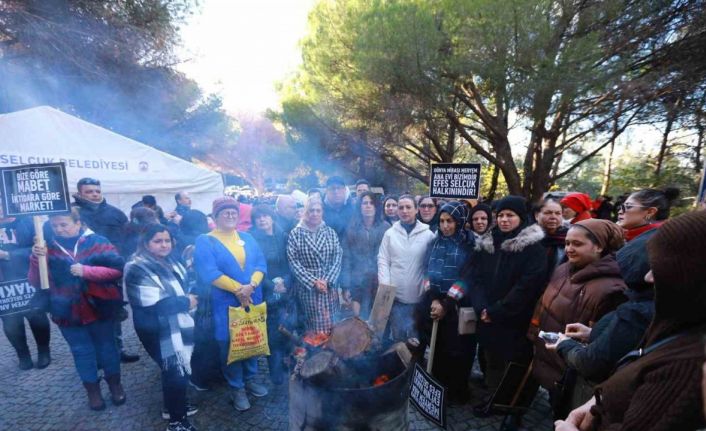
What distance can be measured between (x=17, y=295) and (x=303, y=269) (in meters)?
3.23

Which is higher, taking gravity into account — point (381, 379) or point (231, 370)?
point (381, 379)

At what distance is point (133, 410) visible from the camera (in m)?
3.02

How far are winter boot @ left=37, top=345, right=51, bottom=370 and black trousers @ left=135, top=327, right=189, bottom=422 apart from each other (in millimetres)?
2399

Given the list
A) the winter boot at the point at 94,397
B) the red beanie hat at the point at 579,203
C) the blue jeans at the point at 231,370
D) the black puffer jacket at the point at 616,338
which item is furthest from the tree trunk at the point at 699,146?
the winter boot at the point at 94,397

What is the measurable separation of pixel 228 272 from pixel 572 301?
276 centimetres

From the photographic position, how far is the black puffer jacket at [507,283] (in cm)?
269

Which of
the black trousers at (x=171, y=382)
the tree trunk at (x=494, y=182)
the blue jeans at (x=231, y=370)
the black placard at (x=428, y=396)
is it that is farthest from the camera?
the tree trunk at (x=494, y=182)

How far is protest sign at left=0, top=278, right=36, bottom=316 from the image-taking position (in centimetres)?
341

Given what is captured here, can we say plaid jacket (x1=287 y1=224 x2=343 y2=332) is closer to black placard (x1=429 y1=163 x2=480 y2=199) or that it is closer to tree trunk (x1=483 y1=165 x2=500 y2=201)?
black placard (x1=429 y1=163 x2=480 y2=199)

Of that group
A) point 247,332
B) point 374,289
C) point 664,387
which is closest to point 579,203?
point 374,289

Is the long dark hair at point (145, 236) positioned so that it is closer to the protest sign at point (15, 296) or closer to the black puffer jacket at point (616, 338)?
the protest sign at point (15, 296)

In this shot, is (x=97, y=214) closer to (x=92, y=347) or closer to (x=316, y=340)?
(x=92, y=347)

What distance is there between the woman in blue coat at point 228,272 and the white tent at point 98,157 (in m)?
5.07

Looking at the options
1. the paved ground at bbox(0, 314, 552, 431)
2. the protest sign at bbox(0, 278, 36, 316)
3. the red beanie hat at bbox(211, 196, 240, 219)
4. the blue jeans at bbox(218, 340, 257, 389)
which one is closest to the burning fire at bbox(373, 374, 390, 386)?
the paved ground at bbox(0, 314, 552, 431)
